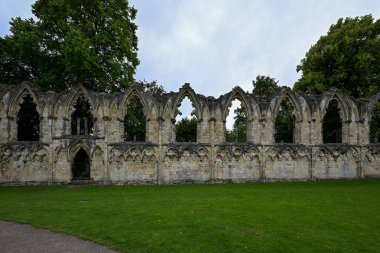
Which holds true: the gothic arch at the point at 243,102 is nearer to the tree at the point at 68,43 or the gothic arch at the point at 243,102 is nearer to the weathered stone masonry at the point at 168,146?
the weathered stone masonry at the point at 168,146

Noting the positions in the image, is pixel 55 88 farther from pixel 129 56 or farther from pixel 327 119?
pixel 327 119

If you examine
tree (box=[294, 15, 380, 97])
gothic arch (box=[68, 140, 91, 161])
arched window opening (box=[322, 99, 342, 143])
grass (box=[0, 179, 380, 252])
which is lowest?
grass (box=[0, 179, 380, 252])

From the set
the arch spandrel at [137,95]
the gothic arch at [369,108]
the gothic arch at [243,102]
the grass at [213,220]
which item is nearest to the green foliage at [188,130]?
the gothic arch at [243,102]

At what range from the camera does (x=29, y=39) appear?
77.1ft

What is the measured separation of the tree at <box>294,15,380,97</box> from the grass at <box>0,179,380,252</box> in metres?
15.4

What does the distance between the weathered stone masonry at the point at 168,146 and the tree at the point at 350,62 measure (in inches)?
231

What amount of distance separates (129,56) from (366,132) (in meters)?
17.5

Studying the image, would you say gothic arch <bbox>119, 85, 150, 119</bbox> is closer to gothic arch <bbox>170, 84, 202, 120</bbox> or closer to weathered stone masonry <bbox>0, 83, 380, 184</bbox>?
weathered stone masonry <bbox>0, 83, 380, 184</bbox>

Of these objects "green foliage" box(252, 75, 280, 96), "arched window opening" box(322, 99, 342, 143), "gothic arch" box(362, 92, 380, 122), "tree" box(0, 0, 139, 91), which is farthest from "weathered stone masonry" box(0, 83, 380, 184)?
"green foliage" box(252, 75, 280, 96)

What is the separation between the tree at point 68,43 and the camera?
23.7 metres

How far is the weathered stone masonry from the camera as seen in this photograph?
731 inches

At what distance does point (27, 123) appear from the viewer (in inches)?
970

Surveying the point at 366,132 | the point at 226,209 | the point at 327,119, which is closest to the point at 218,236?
the point at 226,209

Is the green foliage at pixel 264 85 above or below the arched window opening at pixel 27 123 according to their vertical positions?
above
